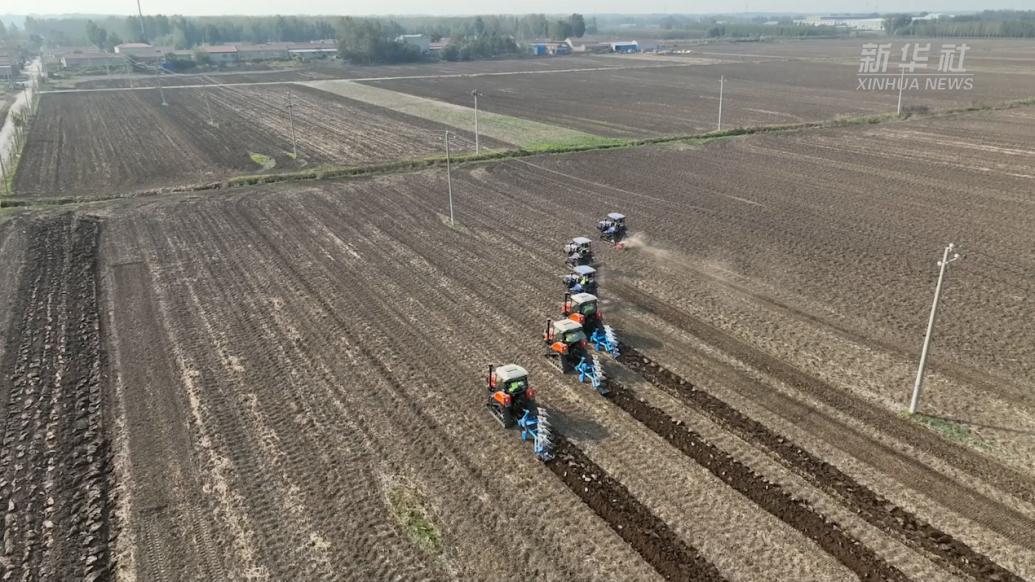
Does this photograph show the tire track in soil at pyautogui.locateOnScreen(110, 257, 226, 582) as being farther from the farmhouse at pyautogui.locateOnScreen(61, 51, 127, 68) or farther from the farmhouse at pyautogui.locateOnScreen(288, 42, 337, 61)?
the farmhouse at pyautogui.locateOnScreen(61, 51, 127, 68)

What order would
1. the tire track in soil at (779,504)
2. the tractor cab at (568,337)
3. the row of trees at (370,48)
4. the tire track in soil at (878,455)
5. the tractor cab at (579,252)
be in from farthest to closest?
the row of trees at (370,48)
the tractor cab at (579,252)
the tractor cab at (568,337)
the tire track in soil at (878,455)
the tire track in soil at (779,504)

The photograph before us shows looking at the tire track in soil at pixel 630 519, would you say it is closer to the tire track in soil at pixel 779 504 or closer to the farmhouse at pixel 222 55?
the tire track in soil at pixel 779 504

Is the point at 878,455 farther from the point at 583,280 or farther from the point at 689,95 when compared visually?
the point at 689,95

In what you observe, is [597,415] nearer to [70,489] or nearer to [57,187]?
[70,489]

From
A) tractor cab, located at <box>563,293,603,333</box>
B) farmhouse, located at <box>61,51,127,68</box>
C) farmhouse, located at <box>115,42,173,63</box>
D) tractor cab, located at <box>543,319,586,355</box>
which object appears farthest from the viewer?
farmhouse, located at <box>115,42,173,63</box>

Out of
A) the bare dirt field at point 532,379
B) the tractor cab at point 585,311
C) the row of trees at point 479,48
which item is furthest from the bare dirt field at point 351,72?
the tractor cab at point 585,311

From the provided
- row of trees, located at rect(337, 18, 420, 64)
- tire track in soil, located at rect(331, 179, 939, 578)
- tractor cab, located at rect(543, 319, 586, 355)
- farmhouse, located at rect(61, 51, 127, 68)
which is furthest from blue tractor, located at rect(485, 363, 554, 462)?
farmhouse, located at rect(61, 51, 127, 68)

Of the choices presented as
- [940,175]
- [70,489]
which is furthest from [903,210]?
[70,489]
